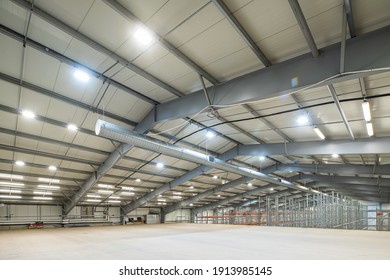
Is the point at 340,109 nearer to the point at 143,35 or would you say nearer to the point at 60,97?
the point at 143,35

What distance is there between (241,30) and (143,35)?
7.25 feet

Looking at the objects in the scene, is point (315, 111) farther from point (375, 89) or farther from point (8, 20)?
point (8, 20)

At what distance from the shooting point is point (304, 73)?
18.9 feet

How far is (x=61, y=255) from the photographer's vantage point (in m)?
6.34

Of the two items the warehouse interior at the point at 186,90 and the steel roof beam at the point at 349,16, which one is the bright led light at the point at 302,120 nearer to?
the warehouse interior at the point at 186,90

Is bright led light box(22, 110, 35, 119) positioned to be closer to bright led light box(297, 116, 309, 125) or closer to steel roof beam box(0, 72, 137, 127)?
steel roof beam box(0, 72, 137, 127)

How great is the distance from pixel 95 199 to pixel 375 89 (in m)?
19.6

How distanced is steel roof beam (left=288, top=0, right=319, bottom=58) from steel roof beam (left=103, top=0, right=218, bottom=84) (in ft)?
9.11

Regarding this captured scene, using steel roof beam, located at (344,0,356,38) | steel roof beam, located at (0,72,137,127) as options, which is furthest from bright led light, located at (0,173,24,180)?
steel roof beam, located at (344,0,356,38)

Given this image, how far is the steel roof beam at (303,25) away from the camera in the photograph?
4.42 meters

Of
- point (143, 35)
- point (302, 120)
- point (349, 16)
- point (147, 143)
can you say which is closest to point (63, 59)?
point (143, 35)

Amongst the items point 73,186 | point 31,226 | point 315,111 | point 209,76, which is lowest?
point 31,226
